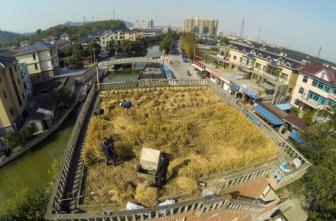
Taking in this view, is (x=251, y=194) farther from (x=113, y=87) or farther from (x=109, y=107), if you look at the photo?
(x=113, y=87)

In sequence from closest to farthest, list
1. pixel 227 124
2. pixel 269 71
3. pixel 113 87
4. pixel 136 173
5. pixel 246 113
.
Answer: pixel 136 173 → pixel 227 124 → pixel 246 113 → pixel 113 87 → pixel 269 71

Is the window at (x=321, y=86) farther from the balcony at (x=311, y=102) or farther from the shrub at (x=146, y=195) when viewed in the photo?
the shrub at (x=146, y=195)

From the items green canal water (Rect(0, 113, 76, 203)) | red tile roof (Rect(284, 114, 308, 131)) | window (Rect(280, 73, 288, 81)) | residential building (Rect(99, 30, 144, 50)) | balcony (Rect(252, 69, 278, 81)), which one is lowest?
green canal water (Rect(0, 113, 76, 203))

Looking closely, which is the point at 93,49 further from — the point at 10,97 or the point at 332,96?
the point at 332,96

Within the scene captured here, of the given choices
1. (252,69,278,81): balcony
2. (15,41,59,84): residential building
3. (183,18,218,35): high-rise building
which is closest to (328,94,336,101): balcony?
(252,69,278,81): balcony

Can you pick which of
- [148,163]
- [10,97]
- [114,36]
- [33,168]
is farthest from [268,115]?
[114,36]

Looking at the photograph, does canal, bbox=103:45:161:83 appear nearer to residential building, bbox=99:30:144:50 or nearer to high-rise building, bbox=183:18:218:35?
residential building, bbox=99:30:144:50

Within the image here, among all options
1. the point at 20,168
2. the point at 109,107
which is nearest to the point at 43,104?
the point at 20,168
